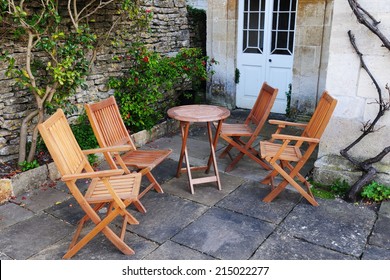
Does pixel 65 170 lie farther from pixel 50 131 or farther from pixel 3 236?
pixel 3 236

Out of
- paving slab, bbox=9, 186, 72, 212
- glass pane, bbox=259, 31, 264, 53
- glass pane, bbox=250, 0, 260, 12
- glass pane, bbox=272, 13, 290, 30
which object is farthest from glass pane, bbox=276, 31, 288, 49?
paving slab, bbox=9, 186, 72, 212

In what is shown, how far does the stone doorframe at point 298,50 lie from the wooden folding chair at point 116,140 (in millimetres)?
3431

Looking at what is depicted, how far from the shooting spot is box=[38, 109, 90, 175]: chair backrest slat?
2842 millimetres

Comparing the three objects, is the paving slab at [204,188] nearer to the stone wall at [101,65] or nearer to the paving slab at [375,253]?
the paving slab at [375,253]

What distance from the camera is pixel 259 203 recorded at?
3.97 metres

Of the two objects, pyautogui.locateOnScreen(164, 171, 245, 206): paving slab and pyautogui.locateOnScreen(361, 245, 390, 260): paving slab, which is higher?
pyautogui.locateOnScreen(164, 171, 245, 206): paving slab

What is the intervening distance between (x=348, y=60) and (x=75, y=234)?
3241 millimetres

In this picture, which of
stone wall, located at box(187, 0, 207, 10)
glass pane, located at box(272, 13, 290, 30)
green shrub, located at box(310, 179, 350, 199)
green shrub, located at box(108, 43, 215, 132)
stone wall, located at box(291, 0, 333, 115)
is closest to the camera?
green shrub, located at box(310, 179, 350, 199)

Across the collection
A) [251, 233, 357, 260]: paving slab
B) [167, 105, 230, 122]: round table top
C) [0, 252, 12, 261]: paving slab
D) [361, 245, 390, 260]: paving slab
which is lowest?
[361, 245, 390, 260]: paving slab

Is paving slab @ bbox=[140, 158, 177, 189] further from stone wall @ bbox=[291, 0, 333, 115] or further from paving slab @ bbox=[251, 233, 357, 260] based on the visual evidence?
stone wall @ bbox=[291, 0, 333, 115]

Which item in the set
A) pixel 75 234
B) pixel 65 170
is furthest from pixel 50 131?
pixel 75 234

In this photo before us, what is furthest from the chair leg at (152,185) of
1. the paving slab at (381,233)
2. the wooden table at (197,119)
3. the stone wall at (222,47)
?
the stone wall at (222,47)

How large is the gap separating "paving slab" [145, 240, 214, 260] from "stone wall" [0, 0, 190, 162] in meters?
2.54

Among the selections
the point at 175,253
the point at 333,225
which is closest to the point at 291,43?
the point at 333,225
